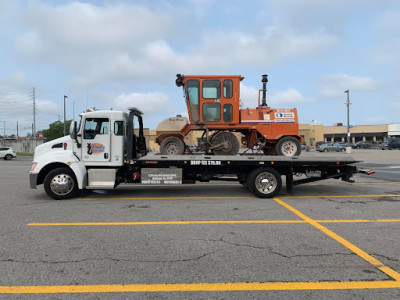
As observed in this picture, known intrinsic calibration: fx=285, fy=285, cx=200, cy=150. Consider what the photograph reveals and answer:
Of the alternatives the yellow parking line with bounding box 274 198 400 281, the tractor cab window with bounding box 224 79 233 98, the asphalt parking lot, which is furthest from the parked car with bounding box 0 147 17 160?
the yellow parking line with bounding box 274 198 400 281

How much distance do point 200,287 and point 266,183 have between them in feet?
16.6

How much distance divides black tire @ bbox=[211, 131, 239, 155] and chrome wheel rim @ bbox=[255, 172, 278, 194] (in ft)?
5.19

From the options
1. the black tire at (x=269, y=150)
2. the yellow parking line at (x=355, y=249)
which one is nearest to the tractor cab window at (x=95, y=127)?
the black tire at (x=269, y=150)

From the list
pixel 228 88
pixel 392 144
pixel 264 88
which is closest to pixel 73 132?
pixel 228 88

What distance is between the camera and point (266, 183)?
7.74 meters

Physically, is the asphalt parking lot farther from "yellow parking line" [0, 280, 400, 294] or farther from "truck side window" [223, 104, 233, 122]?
"truck side window" [223, 104, 233, 122]

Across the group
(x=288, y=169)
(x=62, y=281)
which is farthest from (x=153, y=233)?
(x=288, y=169)

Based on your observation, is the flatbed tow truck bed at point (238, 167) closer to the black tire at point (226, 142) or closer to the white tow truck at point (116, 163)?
the white tow truck at point (116, 163)

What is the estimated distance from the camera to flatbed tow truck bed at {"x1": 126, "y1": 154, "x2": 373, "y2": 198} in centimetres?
765

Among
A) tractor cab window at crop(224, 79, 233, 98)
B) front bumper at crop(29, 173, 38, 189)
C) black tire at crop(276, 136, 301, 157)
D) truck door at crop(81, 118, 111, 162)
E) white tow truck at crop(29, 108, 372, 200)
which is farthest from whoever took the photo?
black tire at crop(276, 136, 301, 157)

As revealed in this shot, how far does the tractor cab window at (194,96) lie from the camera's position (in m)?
8.70

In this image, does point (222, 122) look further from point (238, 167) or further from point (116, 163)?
point (116, 163)

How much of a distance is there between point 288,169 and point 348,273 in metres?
4.71

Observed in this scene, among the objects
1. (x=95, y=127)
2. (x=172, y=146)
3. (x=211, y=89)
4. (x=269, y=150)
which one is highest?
(x=211, y=89)
